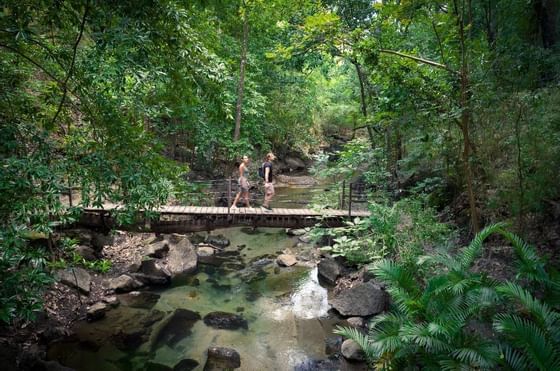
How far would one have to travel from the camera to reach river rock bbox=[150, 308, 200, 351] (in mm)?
6289

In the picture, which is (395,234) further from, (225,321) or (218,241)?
(218,241)

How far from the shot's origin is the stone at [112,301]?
23.7 feet

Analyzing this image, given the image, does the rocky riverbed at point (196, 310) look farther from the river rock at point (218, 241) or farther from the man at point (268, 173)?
the man at point (268, 173)

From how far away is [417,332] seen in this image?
161 inches

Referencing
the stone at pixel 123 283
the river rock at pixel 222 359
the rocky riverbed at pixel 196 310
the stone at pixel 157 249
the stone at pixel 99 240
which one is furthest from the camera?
the stone at pixel 157 249

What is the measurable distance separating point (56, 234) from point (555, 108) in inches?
385

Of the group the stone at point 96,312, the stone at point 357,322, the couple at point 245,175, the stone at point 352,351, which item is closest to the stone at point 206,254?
the couple at point 245,175

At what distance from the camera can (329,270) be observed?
8.70m

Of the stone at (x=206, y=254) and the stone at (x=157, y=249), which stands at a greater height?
the stone at (x=157, y=249)

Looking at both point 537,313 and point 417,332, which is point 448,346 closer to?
point 417,332

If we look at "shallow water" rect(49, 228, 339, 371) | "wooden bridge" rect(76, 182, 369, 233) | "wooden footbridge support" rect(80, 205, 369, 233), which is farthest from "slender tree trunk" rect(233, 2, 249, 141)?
"shallow water" rect(49, 228, 339, 371)

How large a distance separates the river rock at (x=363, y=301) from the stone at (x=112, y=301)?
4.53 meters

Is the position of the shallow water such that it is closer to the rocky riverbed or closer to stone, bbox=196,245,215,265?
the rocky riverbed

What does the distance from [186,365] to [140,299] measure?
2.56 meters
